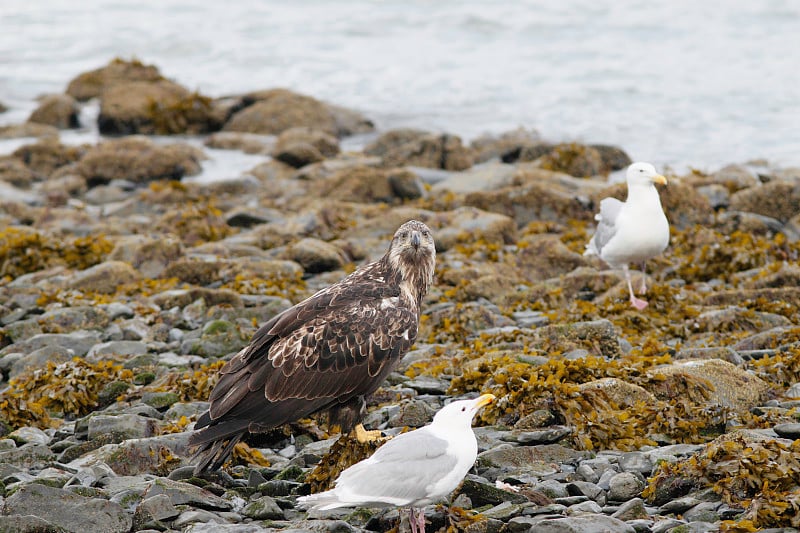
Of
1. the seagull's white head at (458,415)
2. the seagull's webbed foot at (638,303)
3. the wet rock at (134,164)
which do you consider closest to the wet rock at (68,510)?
the seagull's white head at (458,415)

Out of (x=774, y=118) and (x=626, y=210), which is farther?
(x=774, y=118)

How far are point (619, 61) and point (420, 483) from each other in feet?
71.1

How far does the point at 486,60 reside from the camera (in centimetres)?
2633

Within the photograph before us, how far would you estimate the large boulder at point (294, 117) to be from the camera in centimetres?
2103

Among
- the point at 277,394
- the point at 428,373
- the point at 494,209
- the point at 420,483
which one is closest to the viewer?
the point at 420,483

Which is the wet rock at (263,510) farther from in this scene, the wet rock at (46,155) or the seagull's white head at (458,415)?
the wet rock at (46,155)

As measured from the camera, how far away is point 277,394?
251 inches

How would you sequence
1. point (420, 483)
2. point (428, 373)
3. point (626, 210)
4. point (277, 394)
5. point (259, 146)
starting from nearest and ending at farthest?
point (420, 483) → point (277, 394) → point (428, 373) → point (626, 210) → point (259, 146)

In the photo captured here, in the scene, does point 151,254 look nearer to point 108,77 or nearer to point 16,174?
point 16,174

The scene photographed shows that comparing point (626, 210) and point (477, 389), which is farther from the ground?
point (626, 210)

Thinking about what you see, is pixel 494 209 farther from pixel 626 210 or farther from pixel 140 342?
pixel 140 342

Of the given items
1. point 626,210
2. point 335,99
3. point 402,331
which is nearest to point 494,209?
point 626,210

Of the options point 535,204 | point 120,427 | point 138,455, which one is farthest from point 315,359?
point 535,204

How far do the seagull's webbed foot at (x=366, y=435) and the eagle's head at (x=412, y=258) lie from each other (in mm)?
1018
